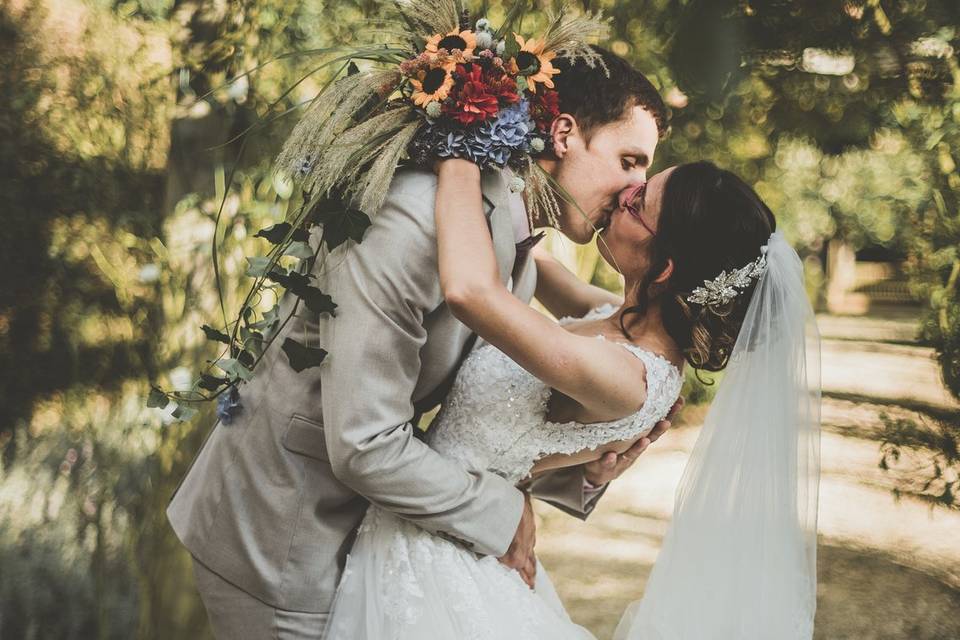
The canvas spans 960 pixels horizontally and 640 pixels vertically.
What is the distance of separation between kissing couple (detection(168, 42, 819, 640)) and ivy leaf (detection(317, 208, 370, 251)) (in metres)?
0.04

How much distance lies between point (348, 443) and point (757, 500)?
1.02 meters

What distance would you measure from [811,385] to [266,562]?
4.35 ft

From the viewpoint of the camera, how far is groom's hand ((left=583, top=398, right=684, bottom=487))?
218 centimetres

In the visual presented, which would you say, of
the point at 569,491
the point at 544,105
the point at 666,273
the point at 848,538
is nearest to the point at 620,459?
the point at 569,491

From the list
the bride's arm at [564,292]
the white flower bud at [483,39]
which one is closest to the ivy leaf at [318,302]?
the white flower bud at [483,39]

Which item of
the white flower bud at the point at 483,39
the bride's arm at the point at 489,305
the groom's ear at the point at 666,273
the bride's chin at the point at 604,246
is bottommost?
the bride's arm at the point at 489,305

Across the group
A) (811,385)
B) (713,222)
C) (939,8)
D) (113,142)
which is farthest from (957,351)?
(113,142)

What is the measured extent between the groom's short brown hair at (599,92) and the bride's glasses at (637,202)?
0.20m

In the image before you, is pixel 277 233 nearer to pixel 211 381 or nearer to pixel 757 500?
pixel 211 381

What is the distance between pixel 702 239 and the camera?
2035 millimetres

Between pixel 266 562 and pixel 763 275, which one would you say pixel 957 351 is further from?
pixel 266 562

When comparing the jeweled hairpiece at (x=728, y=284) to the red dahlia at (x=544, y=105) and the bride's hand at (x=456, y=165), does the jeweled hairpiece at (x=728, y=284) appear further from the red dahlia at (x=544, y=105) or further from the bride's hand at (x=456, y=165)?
the bride's hand at (x=456, y=165)

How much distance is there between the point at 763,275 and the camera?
79.5 inches

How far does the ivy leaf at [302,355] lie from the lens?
1.64m
